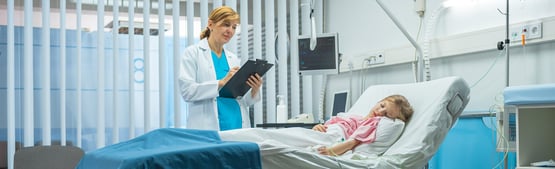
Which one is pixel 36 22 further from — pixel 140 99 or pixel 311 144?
pixel 311 144

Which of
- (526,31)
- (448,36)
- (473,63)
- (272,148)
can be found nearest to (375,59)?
(448,36)

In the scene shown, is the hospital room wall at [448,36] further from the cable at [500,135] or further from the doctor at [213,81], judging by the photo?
the doctor at [213,81]

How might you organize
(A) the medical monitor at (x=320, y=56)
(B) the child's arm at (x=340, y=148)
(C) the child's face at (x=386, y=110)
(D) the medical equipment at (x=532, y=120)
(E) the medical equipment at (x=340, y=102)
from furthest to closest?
(E) the medical equipment at (x=340, y=102)
(A) the medical monitor at (x=320, y=56)
(C) the child's face at (x=386, y=110)
(B) the child's arm at (x=340, y=148)
(D) the medical equipment at (x=532, y=120)

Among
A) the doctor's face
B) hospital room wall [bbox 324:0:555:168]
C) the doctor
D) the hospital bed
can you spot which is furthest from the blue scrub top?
hospital room wall [bbox 324:0:555:168]

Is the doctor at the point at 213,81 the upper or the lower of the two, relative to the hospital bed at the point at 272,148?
upper

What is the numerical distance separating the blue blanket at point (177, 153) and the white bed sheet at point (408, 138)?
0.29 feet

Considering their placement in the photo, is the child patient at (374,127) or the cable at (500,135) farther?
the cable at (500,135)

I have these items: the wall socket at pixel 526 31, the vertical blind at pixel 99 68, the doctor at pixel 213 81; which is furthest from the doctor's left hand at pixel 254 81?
the wall socket at pixel 526 31

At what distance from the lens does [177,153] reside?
6.50ft

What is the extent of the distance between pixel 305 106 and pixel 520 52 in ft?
6.28

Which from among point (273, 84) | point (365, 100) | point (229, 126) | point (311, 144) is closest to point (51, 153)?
point (229, 126)

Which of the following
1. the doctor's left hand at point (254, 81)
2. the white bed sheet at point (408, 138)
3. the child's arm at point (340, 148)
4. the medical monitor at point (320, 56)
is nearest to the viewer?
the white bed sheet at point (408, 138)

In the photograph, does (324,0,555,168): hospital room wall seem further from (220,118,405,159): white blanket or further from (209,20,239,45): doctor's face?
(209,20,239,45): doctor's face

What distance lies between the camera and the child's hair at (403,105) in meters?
2.83
